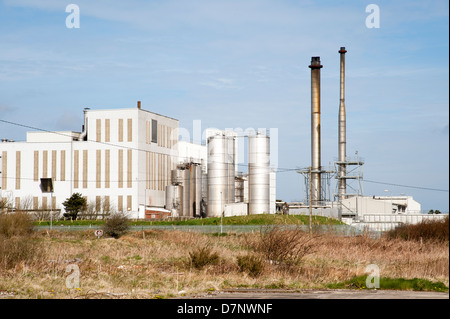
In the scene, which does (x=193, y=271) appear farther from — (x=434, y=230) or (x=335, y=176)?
(x=335, y=176)

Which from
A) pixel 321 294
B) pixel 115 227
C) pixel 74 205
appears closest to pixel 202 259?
pixel 321 294

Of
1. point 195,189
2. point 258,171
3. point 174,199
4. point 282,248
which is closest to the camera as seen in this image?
point 282,248

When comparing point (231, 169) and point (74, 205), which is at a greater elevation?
point (231, 169)

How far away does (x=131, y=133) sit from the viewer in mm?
87500

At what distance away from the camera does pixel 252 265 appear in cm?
2522

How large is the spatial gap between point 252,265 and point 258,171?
192ft

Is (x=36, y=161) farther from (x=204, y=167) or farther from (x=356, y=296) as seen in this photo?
(x=356, y=296)

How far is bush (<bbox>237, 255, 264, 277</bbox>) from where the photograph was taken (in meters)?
25.1

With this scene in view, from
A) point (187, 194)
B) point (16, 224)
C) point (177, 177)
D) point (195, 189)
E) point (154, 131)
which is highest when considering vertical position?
point (154, 131)

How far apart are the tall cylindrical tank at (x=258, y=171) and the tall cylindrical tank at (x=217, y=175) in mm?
3793

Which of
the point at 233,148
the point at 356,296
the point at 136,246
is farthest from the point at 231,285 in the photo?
the point at 233,148

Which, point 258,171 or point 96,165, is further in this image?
point 96,165

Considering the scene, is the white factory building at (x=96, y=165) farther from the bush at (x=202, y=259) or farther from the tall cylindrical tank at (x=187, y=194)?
the bush at (x=202, y=259)

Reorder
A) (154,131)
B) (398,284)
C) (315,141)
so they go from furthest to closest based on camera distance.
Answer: (154,131) < (315,141) < (398,284)
